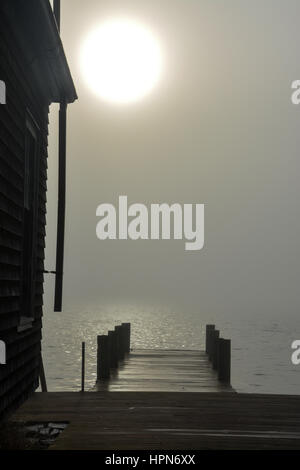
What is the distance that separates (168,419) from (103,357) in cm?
650

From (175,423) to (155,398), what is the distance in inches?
84.4

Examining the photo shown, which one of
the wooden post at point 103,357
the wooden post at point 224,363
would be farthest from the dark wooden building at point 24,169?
the wooden post at point 224,363

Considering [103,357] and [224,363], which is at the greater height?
[103,357]

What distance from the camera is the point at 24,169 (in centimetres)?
1109

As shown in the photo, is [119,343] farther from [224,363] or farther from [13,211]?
[13,211]

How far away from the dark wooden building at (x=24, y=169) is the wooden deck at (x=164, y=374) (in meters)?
2.98

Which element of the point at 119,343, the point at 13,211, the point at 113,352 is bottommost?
the point at 113,352

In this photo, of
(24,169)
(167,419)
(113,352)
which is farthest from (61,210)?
(113,352)

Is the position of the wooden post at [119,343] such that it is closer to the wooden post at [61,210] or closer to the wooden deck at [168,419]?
the wooden post at [61,210]

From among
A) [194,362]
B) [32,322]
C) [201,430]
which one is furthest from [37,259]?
[194,362]

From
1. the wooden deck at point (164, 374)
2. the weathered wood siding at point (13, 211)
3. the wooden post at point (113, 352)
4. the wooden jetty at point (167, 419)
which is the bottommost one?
the wooden deck at point (164, 374)

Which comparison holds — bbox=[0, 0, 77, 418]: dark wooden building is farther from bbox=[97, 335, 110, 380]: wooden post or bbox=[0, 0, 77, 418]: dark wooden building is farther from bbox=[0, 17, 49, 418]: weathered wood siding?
bbox=[97, 335, 110, 380]: wooden post

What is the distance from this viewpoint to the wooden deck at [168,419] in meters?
8.54
